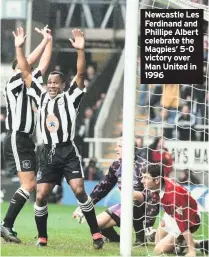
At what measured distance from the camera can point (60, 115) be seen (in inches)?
269

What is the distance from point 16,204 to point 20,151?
0.42 metres

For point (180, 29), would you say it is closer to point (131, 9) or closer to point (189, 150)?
point (131, 9)

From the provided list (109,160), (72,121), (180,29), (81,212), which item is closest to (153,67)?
(180,29)

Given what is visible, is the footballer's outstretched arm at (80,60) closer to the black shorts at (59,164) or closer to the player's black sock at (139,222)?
the black shorts at (59,164)

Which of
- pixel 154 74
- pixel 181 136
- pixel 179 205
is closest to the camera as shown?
pixel 154 74

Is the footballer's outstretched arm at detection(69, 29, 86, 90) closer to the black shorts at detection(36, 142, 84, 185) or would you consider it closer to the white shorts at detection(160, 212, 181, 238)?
the black shorts at detection(36, 142, 84, 185)

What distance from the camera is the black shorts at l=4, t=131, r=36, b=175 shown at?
7.09 m

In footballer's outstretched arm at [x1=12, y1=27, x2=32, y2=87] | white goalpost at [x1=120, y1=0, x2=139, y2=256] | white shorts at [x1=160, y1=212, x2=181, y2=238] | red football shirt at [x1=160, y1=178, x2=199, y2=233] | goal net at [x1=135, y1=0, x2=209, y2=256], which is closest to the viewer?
white goalpost at [x1=120, y1=0, x2=139, y2=256]

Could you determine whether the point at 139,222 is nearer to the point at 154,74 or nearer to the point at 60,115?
the point at 60,115

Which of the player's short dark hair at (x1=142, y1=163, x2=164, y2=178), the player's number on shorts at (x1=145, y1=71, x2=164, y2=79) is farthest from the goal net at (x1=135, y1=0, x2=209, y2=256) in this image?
the player's number on shorts at (x1=145, y1=71, x2=164, y2=79)

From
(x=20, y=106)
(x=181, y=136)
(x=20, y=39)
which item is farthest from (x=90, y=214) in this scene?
(x=181, y=136)

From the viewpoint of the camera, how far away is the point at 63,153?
679 cm

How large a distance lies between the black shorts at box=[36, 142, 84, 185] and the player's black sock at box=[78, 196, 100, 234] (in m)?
0.21

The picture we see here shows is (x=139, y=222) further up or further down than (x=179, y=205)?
further down
